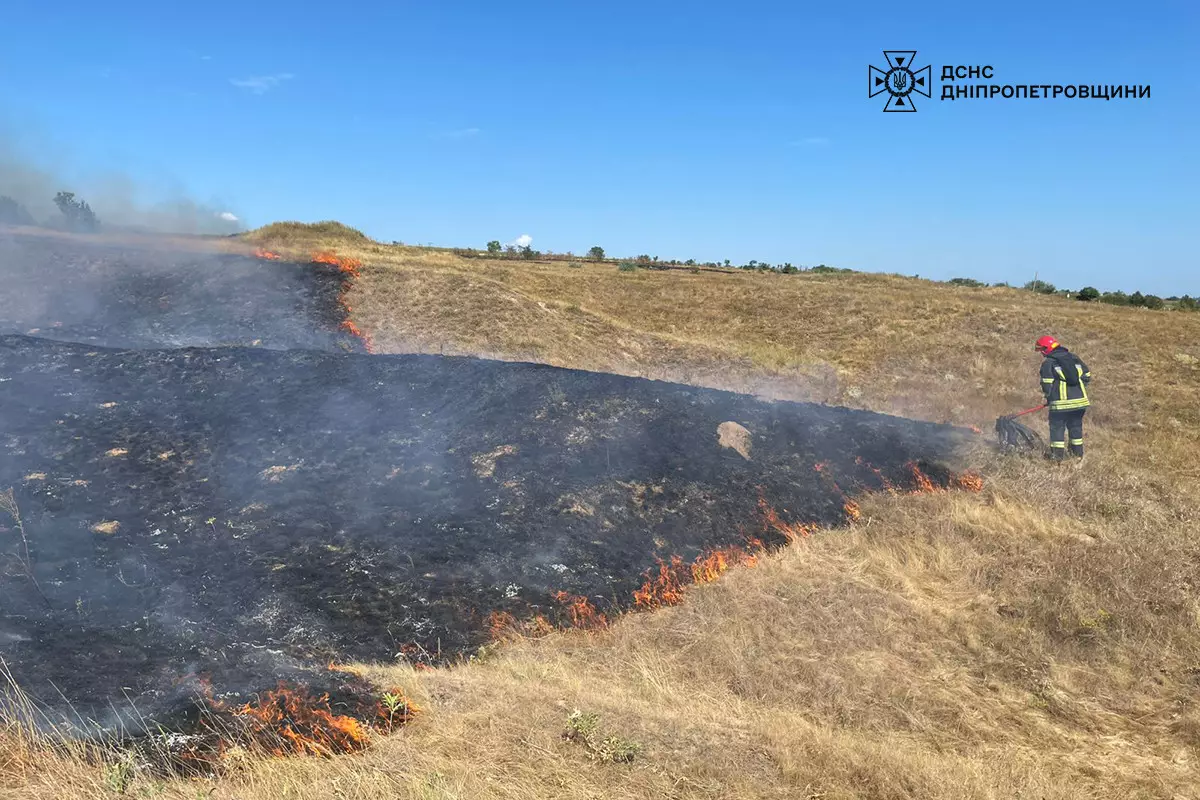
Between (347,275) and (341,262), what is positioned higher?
(341,262)

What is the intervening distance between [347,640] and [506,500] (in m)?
2.68

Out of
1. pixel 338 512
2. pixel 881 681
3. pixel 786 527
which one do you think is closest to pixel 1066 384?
pixel 786 527

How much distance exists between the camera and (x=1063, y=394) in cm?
1055

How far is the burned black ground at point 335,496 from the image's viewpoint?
5.28m

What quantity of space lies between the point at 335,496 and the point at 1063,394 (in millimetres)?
10596

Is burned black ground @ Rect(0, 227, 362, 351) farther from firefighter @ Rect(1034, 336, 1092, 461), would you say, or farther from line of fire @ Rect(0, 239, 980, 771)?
firefighter @ Rect(1034, 336, 1092, 461)

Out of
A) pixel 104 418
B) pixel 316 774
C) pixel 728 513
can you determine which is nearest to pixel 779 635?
pixel 728 513

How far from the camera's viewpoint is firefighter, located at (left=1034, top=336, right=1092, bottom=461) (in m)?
10.5

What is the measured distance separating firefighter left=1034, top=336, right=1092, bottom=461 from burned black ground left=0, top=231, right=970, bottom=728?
4.95 ft

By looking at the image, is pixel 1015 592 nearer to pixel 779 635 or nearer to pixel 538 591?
pixel 779 635

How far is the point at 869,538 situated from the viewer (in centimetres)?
810

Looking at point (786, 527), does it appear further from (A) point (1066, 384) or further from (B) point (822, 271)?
(B) point (822, 271)

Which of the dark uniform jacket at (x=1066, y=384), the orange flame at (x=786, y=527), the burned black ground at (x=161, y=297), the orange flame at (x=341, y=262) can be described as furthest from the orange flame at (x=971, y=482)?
the orange flame at (x=341, y=262)

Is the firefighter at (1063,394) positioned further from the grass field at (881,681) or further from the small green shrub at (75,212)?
the small green shrub at (75,212)
